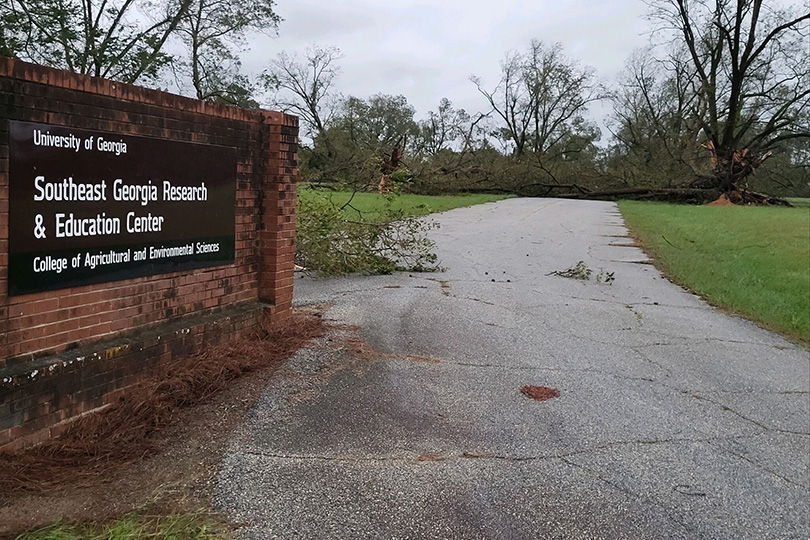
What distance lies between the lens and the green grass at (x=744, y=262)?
9.69 meters

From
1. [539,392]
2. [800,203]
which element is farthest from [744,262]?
[800,203]

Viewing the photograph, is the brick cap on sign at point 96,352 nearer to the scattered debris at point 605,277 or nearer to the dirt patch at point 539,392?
the dirt patch at point 539,392

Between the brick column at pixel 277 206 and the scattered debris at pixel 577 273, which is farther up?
the brick column at pixel 277 206

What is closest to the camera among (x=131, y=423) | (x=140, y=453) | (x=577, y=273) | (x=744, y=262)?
(x=140, y=453)

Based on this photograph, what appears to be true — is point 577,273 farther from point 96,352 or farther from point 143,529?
point 143,529

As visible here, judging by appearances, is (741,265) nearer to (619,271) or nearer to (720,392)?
(619,271)

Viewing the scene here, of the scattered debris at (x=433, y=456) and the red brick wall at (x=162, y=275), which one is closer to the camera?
the red brick wall at (x=162, y=275)

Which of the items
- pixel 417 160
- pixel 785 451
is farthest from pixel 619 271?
pixel 417 160

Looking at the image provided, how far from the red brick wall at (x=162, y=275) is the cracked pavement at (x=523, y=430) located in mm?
865

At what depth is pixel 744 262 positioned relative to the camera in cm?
1430

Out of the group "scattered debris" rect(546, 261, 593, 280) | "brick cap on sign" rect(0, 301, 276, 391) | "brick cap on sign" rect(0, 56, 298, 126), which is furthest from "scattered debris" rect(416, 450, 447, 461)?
"scattered debris" rect(546, 261, 593, 280)

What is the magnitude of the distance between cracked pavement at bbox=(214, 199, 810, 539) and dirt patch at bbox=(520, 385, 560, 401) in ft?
0.43

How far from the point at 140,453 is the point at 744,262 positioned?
1338 centimetres

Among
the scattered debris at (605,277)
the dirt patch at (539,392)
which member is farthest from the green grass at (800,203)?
the dirt patch at (539,392)
